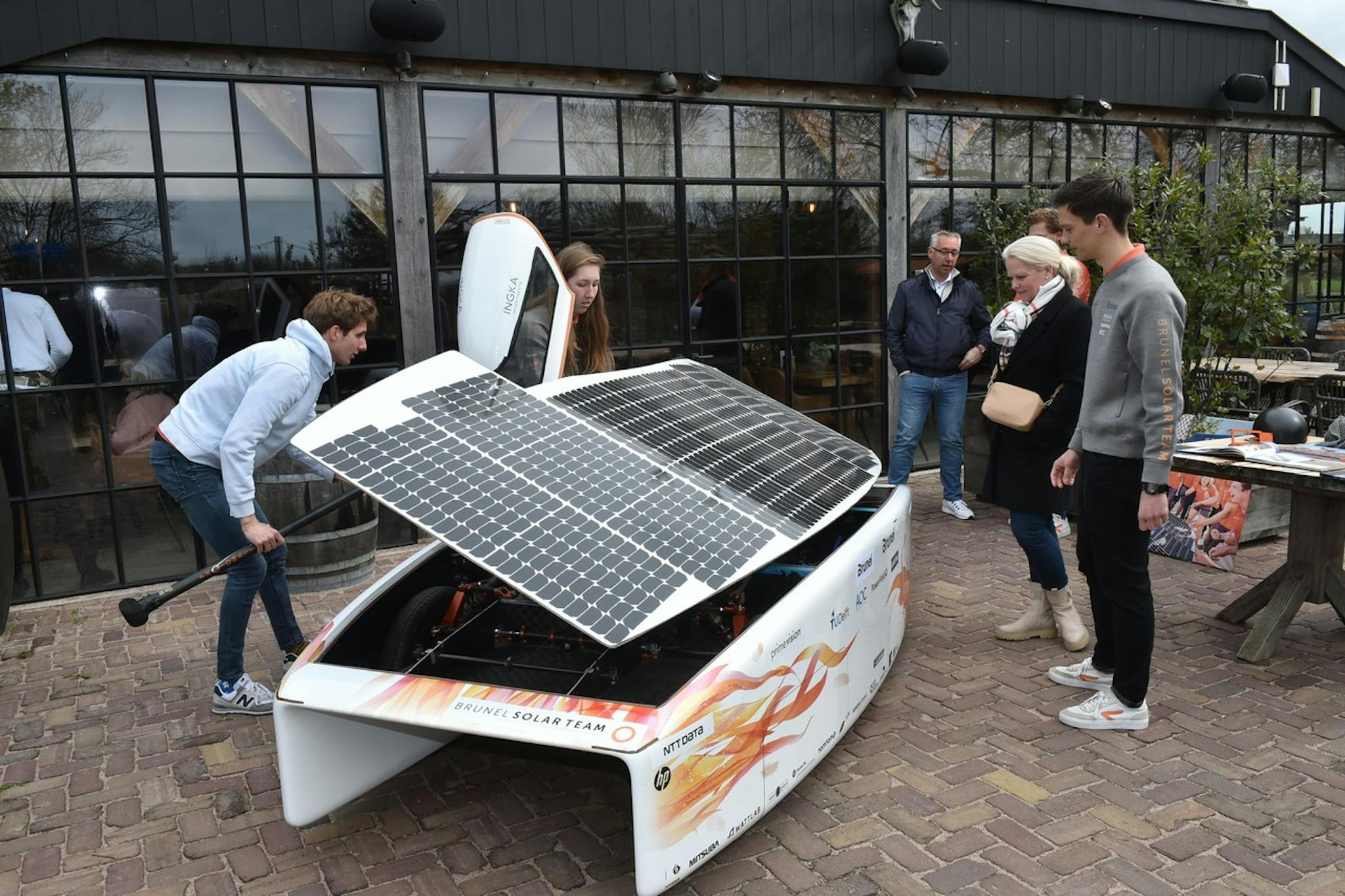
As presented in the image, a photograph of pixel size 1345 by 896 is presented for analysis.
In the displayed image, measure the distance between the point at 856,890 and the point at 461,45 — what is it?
19.2ft

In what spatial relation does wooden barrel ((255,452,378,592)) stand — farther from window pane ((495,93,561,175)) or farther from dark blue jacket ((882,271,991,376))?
dark blue jacket ((882,271,991,376))

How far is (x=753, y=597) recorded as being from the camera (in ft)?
13.7

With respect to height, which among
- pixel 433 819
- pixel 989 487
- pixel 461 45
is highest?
pixel 461 45

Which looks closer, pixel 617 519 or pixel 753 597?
pixel 617 519

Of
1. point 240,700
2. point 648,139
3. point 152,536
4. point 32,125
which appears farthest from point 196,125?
point 240,700

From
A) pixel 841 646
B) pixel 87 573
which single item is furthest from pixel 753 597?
pixel 87 573

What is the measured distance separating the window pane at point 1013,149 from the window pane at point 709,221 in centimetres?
293

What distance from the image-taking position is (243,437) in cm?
380

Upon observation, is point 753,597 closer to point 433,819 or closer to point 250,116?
point 433,819

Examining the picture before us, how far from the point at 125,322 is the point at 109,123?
1182 mm

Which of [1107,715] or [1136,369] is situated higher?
[1136,369]

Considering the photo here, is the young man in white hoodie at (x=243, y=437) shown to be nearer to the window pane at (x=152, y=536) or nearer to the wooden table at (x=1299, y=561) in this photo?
the window pane at (x=152, y=536)

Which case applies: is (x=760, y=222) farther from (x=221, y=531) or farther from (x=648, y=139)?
(x=221, y=531)

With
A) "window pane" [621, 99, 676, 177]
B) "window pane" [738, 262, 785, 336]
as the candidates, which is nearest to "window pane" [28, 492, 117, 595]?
"window pane" [621, 99, 676, 177]
